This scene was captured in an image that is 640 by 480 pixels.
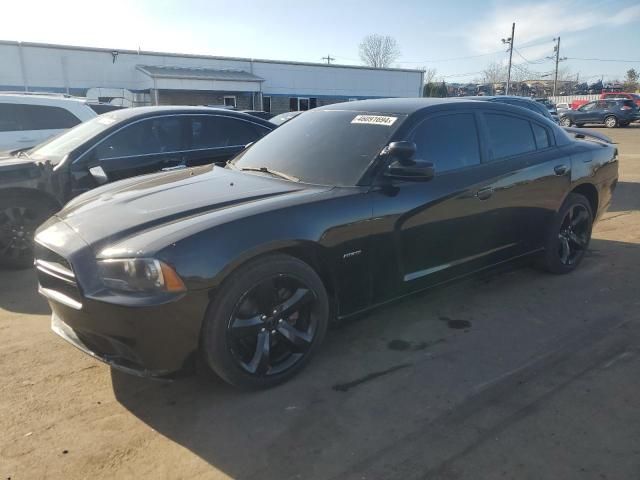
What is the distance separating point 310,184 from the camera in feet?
11.2

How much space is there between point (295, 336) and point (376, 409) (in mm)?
623

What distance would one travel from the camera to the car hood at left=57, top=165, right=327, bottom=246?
9.41ft

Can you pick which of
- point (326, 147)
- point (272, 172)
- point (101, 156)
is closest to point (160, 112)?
point (101, 156)

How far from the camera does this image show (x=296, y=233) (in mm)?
2930

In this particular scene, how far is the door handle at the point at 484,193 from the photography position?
12.8 ft

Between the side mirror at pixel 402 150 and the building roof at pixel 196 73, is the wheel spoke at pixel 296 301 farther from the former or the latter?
the building roof at pixel 196 73

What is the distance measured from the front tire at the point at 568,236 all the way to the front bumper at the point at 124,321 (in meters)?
3.46

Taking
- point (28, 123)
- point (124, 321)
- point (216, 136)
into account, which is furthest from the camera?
point (28, 123)

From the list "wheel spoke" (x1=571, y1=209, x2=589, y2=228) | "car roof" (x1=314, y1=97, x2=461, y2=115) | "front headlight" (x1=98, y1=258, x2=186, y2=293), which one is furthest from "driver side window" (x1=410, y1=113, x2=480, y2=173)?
"front headlight" (x1=98, y1=258, x2=186, y2=293)

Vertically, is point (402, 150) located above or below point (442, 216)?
above

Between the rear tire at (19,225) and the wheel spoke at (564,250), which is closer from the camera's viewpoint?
the wheel spoke at (564,250)

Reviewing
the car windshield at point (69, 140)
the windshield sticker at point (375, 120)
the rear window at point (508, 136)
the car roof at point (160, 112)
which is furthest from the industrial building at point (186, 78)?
the rear window at point (508, 136)

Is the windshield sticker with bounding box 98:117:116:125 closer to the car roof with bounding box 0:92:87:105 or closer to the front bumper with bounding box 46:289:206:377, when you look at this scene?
the car roof with bounding box 0:92:87:105

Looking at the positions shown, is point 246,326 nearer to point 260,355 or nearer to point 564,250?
point 260,355
